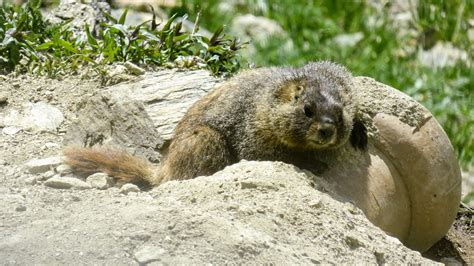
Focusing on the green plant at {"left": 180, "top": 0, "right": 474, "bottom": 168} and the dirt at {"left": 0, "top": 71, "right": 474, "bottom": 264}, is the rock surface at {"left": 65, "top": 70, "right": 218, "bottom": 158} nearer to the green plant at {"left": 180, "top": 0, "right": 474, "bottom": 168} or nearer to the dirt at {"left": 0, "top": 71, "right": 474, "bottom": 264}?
the dirt at {"left": 0, "top": 71, "right": 474, "bottom": 264}

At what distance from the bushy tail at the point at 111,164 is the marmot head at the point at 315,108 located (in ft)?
2.92

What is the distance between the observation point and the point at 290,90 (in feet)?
20.8

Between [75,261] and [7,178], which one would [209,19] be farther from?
[75,261]

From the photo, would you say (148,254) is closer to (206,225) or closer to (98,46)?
(206,225)

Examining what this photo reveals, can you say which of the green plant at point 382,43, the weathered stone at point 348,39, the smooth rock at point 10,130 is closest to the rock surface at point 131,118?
the smooth rock at point 10,130

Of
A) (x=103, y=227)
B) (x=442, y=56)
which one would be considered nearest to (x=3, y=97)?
(x=103, y=227)

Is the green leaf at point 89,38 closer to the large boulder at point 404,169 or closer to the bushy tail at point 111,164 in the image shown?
the bushy tail at point 111,164

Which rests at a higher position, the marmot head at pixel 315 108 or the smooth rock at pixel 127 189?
the marmot head at pixel 315 108

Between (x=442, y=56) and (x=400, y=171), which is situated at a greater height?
(x=400, y=171)

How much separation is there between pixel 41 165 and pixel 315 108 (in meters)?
1.66

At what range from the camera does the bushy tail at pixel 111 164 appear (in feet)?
19.9

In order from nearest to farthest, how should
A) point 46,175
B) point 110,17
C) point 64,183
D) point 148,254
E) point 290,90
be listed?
point 148,254
point 64,183
point 46,175
point 290,90
point 110,17

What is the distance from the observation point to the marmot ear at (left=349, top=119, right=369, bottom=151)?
6168 mm

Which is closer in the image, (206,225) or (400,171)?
(206,225)
